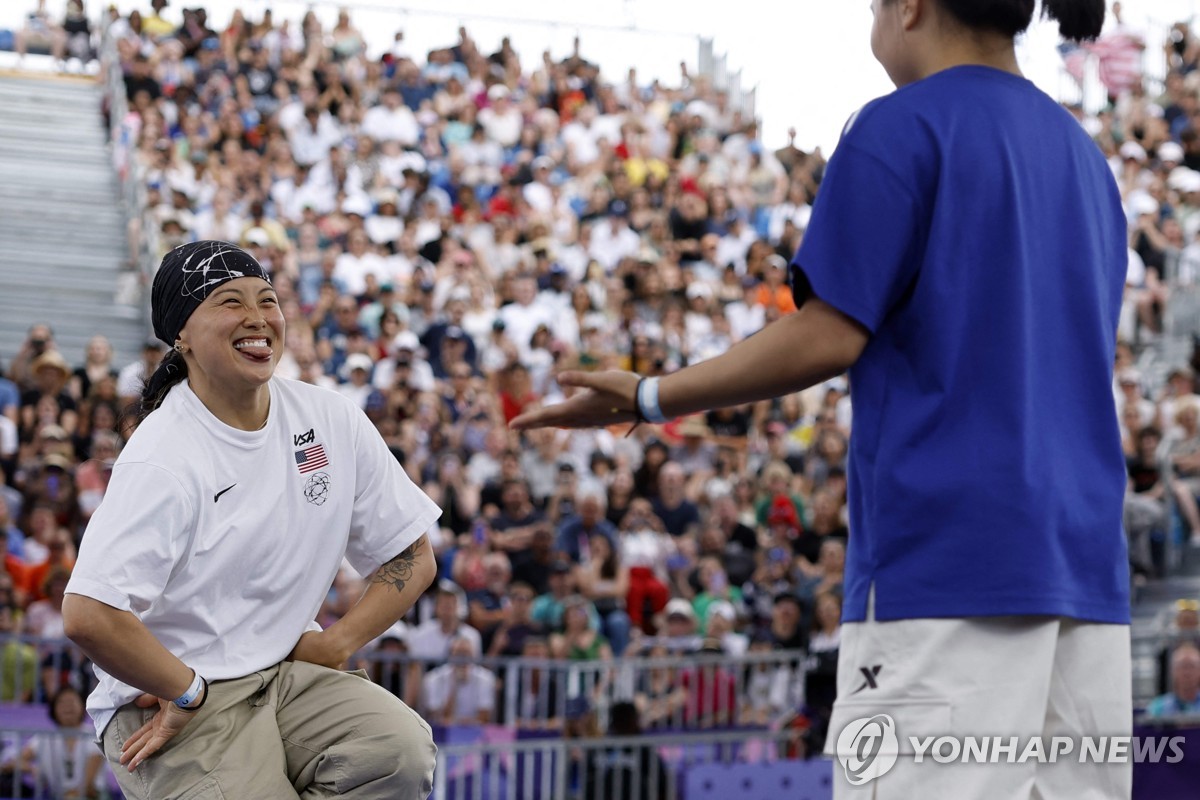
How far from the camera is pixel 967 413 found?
8.76 ft

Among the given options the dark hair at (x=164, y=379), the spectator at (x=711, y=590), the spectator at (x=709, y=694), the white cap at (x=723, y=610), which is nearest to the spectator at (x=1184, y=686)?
the spectator at (x=709, y=694)

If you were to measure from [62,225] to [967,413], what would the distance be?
16.4m

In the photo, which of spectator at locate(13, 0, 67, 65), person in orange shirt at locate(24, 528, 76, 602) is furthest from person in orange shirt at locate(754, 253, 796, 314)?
spectator at locate(13, 0, 67, 65)

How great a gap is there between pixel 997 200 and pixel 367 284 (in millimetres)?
13479

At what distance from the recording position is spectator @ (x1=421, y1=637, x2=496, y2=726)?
432 inches

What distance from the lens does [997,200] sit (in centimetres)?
272

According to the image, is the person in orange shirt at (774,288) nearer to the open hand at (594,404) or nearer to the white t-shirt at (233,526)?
the white t-shirt at (233,526)

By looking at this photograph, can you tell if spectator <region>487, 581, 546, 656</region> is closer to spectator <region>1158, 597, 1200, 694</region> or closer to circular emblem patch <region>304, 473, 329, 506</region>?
spectator <region>1158, 597, 1200, 694</region>

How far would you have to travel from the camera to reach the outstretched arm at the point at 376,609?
13.4 feet

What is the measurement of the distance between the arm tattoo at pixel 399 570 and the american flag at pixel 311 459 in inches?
13.4

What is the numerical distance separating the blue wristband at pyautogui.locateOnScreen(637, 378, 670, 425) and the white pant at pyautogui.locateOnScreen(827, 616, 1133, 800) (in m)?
0.49

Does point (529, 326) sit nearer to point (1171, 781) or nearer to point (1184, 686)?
point (1184, 686)

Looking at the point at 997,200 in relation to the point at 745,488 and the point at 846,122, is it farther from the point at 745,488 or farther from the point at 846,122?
the point at 745,488

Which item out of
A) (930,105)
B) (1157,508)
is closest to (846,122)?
(930,105)
